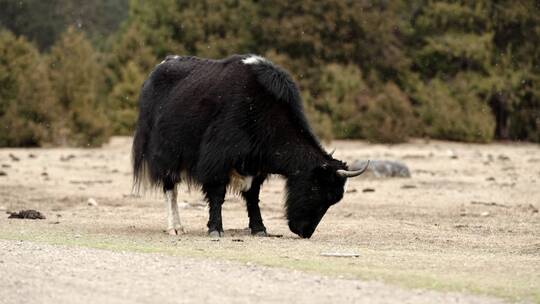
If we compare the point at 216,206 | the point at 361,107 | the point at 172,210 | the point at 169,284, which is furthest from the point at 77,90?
the point at 169,284

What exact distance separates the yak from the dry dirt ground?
0.49 meters

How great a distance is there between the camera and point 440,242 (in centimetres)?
1184

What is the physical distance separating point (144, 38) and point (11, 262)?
94.9ft

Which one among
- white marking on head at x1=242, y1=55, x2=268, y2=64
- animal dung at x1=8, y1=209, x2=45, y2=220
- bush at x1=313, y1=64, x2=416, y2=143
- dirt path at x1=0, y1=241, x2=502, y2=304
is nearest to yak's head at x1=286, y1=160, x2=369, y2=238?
white marking on head at x1=242, y1=55, x2=268, y2=64

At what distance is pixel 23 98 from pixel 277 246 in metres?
21.9

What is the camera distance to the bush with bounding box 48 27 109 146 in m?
30.9

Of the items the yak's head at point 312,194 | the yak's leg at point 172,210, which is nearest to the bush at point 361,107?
the yak's leg at point 172,210

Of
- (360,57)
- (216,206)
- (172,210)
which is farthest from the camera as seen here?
Answer: (360,57)

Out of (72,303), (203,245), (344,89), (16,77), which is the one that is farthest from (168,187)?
(344,89)

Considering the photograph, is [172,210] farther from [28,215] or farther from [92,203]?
→ [92,203]

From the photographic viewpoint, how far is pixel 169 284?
795 cm

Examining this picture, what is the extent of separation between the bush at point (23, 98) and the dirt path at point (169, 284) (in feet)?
70.2

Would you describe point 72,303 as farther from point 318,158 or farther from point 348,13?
point 348,13

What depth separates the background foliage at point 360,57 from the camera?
33375 millimetres
